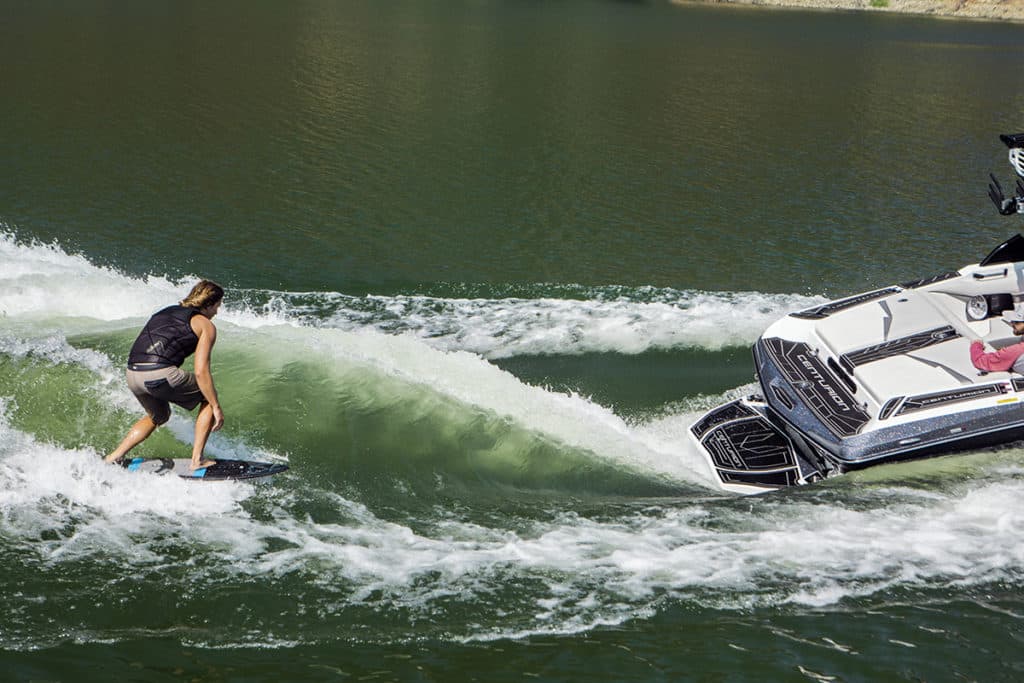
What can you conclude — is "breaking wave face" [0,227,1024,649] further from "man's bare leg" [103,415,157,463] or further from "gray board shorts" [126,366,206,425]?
"gray board shorts" [126,366,206,425]

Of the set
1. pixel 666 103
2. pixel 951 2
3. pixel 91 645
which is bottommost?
pixel 91 645

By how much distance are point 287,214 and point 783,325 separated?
945cm

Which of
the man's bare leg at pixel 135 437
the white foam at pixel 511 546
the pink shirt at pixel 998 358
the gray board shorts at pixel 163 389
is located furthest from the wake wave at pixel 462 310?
the gray board shorts at pixel 163 389

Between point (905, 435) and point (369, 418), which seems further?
point (369, 418)

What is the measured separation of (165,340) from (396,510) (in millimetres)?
2301

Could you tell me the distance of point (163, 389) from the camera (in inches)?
320

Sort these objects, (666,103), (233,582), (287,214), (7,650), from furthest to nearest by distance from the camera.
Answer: (666,103) → (287,214) → (233,582) → (7,650)

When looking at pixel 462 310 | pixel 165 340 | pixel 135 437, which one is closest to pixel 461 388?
pixel 462 310

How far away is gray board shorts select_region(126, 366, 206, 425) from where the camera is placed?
808 centimetres

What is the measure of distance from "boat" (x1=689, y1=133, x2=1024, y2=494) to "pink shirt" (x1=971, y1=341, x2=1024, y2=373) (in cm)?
7

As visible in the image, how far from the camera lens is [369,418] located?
408 inches

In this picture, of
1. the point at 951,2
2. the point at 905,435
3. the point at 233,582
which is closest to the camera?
the point at 233,582

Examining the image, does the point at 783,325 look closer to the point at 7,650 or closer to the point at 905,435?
the point at 905,435

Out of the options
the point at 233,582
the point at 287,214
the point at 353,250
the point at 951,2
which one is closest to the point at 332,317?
the point at 353,250
